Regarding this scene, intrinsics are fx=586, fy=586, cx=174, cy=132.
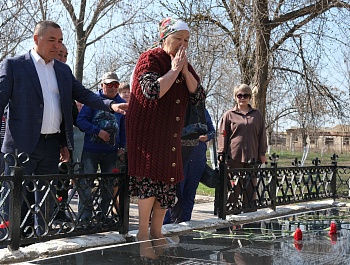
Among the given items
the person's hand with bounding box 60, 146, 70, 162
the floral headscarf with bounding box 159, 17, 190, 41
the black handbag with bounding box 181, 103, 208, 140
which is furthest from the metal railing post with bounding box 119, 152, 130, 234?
the floral headscarf with bounding box 159, 17, 190, 41

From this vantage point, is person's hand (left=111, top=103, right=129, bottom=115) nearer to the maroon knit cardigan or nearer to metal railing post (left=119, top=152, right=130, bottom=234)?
the maroon knit cardigan

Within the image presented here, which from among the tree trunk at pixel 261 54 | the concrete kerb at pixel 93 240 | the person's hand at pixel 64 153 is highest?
the tree trunk at pixel 261 54

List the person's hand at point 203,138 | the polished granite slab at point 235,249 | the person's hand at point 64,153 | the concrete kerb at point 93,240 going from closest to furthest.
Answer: the polished granite slab at point 235,249, the concrete kerb at point 93,240, the person's hand at point 64,153, the person's hand at point 203,138

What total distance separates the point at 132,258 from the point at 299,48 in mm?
8375

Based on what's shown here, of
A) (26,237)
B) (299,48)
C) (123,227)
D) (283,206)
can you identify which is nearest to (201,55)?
(299,48)

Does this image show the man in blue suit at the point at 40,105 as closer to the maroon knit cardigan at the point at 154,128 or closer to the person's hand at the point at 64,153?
the person's hand at the point at 64,153

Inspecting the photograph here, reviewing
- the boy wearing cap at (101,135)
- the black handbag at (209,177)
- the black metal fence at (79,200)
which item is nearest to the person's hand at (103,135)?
the boy wearing cap at (101,135)

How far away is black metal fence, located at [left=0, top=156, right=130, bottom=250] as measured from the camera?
4301 mm

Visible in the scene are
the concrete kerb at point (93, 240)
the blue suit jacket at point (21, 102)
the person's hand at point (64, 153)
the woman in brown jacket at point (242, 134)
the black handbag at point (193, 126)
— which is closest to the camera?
the concrete kerb at point (93, 240)

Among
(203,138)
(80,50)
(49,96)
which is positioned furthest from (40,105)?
(80,50)

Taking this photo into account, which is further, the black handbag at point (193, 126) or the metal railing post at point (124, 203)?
the black handbag at point (193, 126)

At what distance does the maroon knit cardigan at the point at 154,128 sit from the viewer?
4703 mm

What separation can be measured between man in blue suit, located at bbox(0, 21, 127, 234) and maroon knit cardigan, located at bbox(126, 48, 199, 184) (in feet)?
0.56

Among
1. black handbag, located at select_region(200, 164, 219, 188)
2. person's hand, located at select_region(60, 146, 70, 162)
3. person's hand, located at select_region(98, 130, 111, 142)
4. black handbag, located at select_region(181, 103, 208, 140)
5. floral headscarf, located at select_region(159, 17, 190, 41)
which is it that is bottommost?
black handbag, located at select_region(200, 164, 219, 188)
